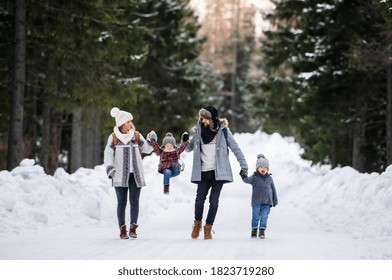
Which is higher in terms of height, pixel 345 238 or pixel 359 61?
pixel 359 61

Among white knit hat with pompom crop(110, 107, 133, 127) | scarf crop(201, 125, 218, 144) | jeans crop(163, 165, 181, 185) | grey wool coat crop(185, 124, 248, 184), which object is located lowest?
jeans crop(163, 165, 181, 185)

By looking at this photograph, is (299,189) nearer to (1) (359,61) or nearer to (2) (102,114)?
(1) (359,61)

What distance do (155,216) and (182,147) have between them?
4704mm

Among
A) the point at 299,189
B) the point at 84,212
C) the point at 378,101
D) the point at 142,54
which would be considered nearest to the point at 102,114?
the point at 142,54

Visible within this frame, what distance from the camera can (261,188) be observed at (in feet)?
31.0

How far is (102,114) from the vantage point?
1717cm

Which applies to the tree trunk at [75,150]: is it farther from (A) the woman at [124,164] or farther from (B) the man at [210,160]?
(B) the man at [210,160]

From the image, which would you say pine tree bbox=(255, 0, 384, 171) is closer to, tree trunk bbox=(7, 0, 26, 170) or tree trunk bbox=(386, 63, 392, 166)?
tree trunk bbox=(386, 63, 392, 166)

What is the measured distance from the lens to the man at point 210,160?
8805 millimetres

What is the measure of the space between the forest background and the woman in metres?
5.18

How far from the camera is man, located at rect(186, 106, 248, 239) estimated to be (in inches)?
347

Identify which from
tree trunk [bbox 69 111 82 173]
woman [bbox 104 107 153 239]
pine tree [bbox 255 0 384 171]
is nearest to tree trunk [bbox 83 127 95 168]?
tree trunk [bbox 69 111 82 173]

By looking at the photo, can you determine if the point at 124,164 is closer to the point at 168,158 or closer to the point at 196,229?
the point at 168,158
